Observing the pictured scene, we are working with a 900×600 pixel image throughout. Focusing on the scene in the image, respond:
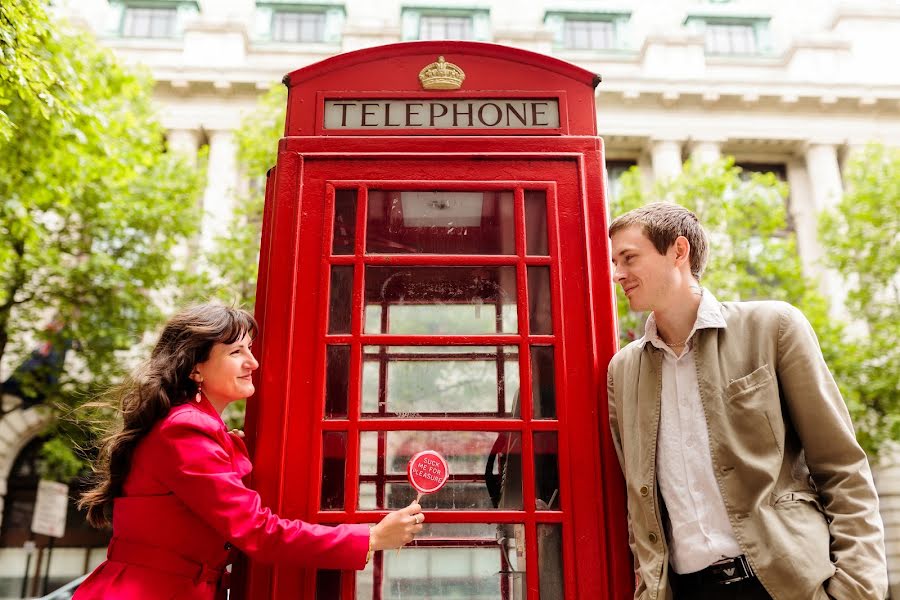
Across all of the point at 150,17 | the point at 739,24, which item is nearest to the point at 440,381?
the point at 150,17

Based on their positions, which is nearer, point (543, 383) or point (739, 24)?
point (543, 383)

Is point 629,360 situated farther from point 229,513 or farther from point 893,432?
point 893,432

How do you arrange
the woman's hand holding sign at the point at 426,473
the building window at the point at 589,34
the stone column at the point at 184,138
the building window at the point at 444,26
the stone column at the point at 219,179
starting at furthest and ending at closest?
1. the building window at the point at 589,34
2. the building window at the point at 444,26
3. the stone column at the point at 184,138
4. the stone column at the point at 219,179
5. the woman's hand holding sign at the point at 426,473

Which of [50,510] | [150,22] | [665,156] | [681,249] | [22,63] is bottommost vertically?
[50,510]

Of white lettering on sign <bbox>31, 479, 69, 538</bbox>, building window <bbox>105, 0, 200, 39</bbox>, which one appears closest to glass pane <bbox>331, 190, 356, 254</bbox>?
white lettering on sign <bbox>31, 479, 69, 538</bbox>

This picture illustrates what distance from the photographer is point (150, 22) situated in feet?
62.7

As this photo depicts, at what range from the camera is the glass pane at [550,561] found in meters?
2.45

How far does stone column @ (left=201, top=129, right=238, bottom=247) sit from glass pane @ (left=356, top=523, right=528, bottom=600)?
13.4 metres

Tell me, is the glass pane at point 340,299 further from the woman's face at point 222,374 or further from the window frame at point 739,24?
the window frame at point 739,24

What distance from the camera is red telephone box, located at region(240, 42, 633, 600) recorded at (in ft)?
8.16

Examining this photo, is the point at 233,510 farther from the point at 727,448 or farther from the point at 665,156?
the point at 665,156

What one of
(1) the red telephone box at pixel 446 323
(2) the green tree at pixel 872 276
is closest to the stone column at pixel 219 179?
(2) the green tree at pixel 872 276

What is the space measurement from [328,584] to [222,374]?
0.79 meters

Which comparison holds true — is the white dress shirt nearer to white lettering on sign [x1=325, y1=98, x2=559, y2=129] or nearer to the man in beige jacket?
Answer: the man in beige jacket
